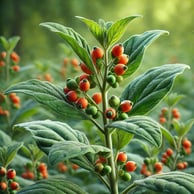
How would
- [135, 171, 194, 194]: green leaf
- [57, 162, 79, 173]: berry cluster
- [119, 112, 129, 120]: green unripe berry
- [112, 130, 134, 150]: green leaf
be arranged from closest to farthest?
[135, 171, 194, 194]: green leaf < [119, 112, 129, 120]: green unripe berry < [112, 130, 134, 150]: green leaf < [57, 162, 79, 173]: berry cluster

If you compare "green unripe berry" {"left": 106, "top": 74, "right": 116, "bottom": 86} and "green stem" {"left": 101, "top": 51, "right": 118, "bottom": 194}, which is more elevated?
"green unripe berry" {"left": 106, "top": 74, "right": 116, "bottom": 86}

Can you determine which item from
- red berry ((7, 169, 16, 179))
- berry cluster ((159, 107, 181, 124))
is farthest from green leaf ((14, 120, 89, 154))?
berry cluster ((159, 107, 181, 124))

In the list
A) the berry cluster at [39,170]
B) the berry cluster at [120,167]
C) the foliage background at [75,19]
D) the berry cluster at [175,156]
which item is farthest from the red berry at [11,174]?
the foliage background at [75,19]

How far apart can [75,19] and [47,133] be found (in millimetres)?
8470

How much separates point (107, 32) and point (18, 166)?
97 centimetres

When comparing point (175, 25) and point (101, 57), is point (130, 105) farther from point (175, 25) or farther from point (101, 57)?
point (175, 25)

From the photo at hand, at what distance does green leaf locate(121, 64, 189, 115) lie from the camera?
4.34ft

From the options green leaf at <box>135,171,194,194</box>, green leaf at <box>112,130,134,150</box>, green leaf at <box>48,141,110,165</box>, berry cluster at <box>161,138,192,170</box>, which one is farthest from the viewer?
berry cluster at <box>161,138,192,170</box>

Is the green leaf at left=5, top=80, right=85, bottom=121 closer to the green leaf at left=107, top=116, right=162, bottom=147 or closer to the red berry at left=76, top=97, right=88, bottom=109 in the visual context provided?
the red berry at left=76, top=97, right=88, bottom=109

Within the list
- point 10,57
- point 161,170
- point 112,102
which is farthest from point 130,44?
point 10,57

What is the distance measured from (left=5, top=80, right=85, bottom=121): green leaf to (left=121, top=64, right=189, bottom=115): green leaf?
163 millimetres

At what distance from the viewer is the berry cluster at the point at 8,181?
5.21 ft

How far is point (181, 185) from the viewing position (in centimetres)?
120

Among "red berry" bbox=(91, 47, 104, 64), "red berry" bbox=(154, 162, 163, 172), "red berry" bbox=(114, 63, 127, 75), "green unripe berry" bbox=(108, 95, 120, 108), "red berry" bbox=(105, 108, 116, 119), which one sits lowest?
"red berry" bbox=(154, 162, 163, 172)
